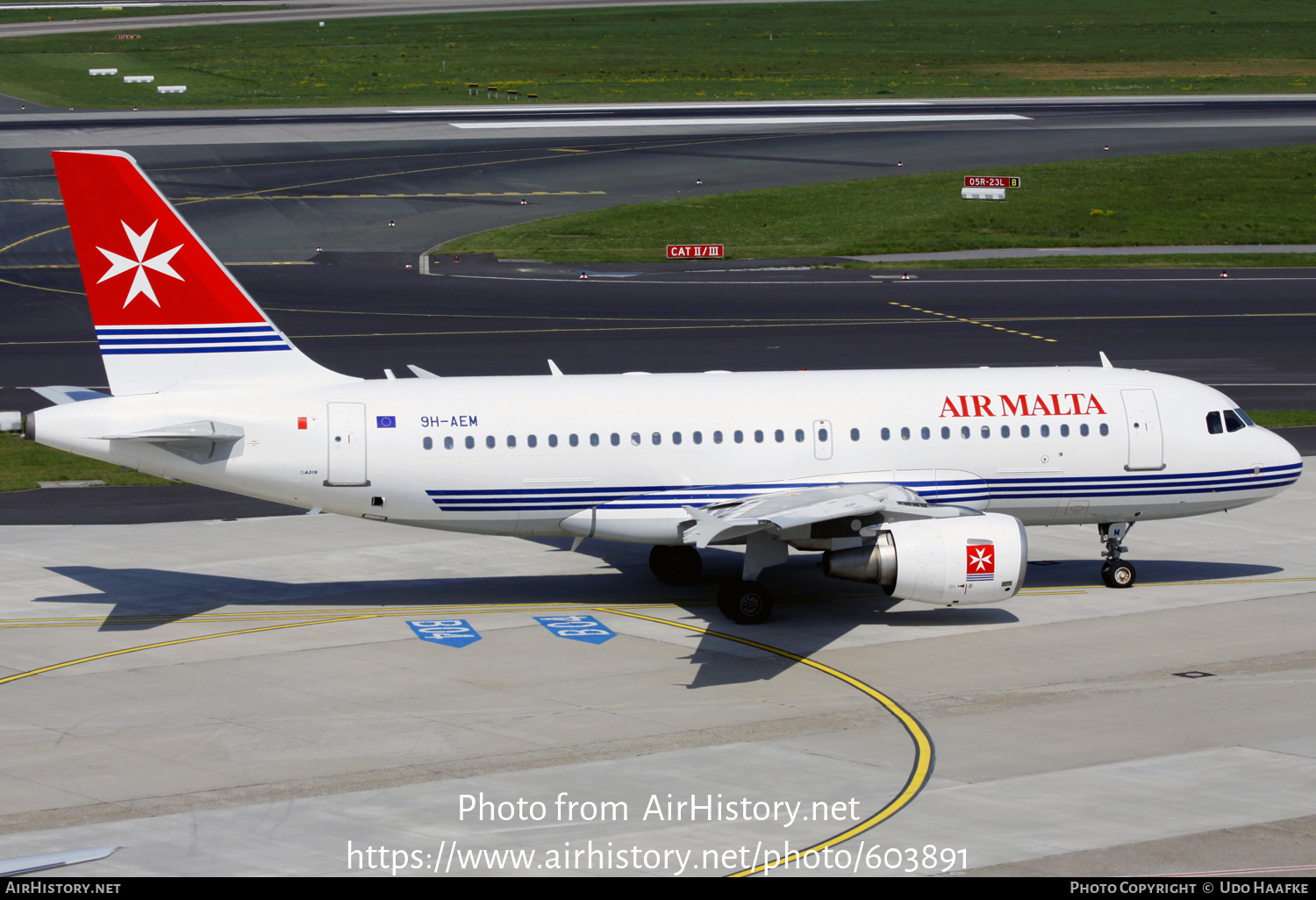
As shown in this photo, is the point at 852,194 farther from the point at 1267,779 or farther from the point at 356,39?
the point at 356,39

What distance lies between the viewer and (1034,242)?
83.8 metres

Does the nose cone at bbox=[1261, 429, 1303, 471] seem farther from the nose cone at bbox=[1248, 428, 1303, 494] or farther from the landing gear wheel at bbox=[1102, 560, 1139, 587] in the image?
the landing gear wheel at bbox=[1102, 560, 1139, 587]

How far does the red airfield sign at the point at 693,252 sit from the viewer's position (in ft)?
263

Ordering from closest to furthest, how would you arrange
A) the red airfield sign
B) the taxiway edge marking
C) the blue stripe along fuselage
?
the taxiway edge marking < the blue stripe along fuselage < the red airfield sign

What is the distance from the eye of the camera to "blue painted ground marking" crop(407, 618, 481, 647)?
31.0 m

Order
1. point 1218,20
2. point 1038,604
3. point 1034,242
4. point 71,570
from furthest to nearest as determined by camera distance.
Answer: point 1218,20 → point 1034,242 → point 71,570 → point 1038,604

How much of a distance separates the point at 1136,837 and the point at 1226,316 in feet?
166

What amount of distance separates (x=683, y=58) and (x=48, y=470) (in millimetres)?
122027

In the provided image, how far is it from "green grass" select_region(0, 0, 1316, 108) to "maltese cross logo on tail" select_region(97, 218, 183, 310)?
10384 centimetres

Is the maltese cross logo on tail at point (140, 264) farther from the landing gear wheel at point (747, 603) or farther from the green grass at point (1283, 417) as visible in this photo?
the green grass at point (1283, 417)

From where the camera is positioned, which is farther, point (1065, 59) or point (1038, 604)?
point (1065, 59)

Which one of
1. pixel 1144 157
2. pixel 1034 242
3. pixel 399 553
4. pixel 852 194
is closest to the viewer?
pixel 399 553

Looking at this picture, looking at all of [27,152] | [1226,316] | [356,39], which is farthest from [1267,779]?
[356,39]

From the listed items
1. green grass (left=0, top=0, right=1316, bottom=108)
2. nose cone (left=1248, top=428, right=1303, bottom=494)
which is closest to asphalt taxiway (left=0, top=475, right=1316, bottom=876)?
nose cone (left=1248, top=428, right=1303, bottom=494)
